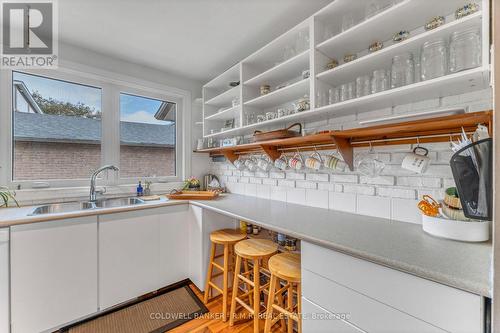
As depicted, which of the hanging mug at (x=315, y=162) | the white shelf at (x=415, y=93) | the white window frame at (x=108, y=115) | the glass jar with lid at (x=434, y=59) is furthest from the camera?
the white window frame at (x=108, y=115)

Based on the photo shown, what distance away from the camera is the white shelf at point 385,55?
89 cm

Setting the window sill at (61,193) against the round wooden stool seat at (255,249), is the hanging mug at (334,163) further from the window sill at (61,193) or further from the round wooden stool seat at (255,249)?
the window sill at (61,193)

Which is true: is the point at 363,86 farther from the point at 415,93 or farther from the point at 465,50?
the point at 465,50

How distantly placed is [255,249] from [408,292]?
3.21 feet

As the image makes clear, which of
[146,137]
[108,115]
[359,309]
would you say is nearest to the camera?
[359,309]

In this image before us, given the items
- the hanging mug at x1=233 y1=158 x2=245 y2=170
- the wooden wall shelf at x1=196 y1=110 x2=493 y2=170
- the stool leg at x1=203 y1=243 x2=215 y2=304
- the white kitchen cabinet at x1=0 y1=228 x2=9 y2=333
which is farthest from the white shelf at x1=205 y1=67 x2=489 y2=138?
the white kitchen cabinet at x1=0 y1=228 x2=9 y2=333

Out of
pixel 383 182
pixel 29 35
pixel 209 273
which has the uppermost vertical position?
pixel 29 35

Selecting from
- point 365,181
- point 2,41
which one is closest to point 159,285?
point 365,181

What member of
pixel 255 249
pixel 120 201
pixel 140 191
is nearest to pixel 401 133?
pixel 255 249

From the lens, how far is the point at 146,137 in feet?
8.40

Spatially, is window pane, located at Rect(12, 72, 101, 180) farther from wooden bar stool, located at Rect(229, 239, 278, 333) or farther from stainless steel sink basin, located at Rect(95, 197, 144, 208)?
wooden bar stool, located at Rect(229, 239, 278, 333)

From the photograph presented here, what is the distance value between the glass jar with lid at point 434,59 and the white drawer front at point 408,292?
96cm

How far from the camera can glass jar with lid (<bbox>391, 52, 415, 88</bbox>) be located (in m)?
1.12

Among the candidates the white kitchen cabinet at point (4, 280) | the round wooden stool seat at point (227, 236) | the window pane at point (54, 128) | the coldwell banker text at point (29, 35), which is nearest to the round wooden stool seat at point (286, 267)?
the round wooden stool seat at point (227, 236)
